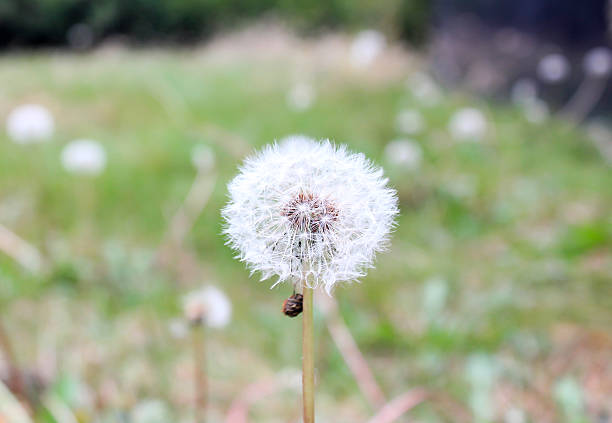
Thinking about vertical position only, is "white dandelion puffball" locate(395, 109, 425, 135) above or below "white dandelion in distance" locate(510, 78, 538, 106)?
below

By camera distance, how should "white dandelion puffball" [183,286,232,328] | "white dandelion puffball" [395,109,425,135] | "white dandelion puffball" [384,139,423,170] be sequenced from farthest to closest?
"white dandelion puffball" [395,109,425,135]
"white dandelion puffball" [384,139,423,170]
"white dandelion puffball" [183,286,232,328]

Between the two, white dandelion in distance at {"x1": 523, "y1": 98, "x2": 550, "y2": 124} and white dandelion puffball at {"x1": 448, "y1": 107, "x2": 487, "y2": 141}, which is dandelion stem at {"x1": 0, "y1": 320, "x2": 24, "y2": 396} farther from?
white dandelion in distance at {"x1": 523, "y1": 98, "x2": 550, "y2": 124}

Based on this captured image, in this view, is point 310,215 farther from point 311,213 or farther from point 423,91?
point 423,91

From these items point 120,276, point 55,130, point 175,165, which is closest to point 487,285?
point 120,276

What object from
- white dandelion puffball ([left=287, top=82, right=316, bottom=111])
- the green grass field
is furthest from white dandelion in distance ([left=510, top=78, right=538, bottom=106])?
white dandelion puffball ([left=287, top=82, right=316, bottom=111])

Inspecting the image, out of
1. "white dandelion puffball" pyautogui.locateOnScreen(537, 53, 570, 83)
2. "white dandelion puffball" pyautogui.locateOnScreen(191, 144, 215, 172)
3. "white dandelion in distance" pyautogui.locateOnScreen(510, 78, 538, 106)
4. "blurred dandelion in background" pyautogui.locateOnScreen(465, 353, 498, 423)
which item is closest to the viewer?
"blurred dandelion in background" pyautogui.locateOnScreen(465, 353, 498, 423)

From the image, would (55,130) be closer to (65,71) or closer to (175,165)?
(175,165)

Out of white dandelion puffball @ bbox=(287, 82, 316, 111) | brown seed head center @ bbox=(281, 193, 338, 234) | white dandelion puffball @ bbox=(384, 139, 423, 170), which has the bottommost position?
brown seed head center @ bbox=(281, 193, 338, 234)
